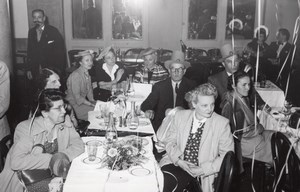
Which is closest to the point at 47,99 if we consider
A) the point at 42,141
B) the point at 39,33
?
the point at 42,141

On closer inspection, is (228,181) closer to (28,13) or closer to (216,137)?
(216,137)

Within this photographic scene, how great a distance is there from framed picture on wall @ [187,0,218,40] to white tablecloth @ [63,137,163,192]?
25.1 feet

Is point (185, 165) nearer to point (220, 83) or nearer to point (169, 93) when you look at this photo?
point (169, 93)

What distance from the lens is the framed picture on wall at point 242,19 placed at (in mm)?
9633

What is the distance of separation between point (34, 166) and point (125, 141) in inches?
29.4

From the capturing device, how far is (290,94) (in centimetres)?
725

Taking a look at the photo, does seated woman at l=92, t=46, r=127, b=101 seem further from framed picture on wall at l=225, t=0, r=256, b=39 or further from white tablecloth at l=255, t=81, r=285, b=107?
framed picture on wall at l=225, t=0, r=256, b=39

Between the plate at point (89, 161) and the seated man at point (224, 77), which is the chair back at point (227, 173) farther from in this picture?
the seated man at point (224, 77)

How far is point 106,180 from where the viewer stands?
235 cm

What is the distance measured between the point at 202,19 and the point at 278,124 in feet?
21.2

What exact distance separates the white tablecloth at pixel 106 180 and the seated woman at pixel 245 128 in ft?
4.40

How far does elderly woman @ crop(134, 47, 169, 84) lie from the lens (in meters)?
5.13

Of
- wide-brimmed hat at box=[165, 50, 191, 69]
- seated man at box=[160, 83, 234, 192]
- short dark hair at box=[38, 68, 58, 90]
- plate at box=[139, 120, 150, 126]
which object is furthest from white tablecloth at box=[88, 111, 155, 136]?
wide-brimmed hat at box=[165, 50, 191, 69]

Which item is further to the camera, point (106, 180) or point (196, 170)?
point (196, 170)
